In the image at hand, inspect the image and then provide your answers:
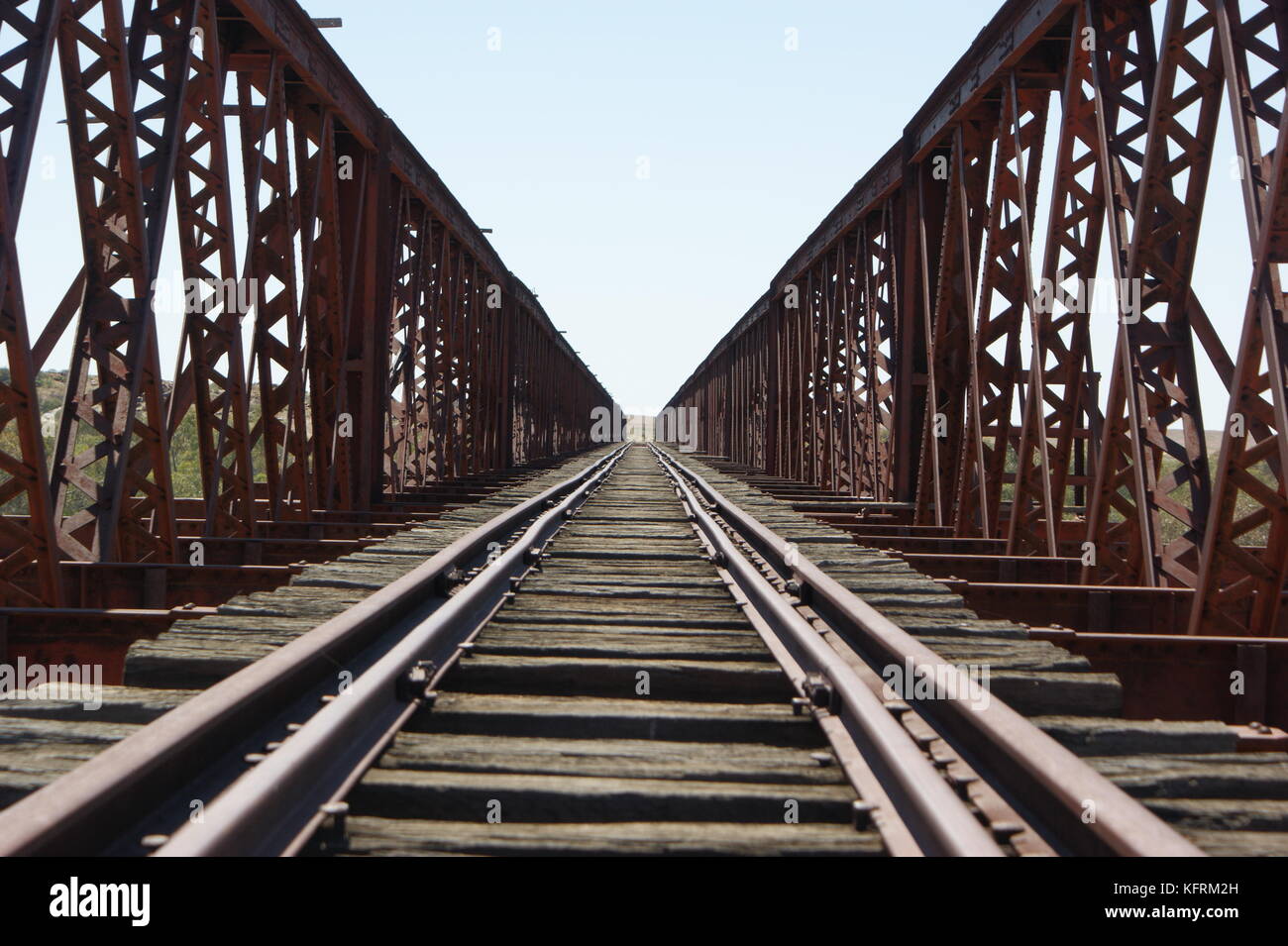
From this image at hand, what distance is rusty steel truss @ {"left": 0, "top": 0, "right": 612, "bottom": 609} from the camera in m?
6.00

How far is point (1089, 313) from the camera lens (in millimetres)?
8289

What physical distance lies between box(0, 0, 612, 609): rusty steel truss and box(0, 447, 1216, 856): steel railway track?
111 inches

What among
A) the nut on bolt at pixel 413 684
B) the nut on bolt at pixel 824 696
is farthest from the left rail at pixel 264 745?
the nut on bolt at pixel 824 696

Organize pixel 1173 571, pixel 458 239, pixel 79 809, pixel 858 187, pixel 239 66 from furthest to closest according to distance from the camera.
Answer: pixel 458 239, pixel 858 187, pixel 239 66, pixel 1173 571, pixel 79 809

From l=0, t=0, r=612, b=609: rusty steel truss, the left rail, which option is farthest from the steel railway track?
l=0, t=0, r=612, b=609: rusty steel truss

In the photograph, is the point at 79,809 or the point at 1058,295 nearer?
the point at 79,809

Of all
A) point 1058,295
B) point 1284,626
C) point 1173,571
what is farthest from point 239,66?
point 1284,626

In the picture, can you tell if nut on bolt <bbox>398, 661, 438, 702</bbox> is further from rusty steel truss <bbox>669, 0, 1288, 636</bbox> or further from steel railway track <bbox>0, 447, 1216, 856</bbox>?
rusty steel truss <bbox>669, 0, 1288, 636</bbox>

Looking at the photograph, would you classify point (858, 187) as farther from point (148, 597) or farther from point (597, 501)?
point (148, 597)

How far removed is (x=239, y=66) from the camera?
29.3 ft

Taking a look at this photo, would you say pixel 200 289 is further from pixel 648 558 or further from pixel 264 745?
pixel 264 745

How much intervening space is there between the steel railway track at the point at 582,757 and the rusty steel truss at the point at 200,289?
282 centimetres

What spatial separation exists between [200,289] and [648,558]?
13.4 ft
